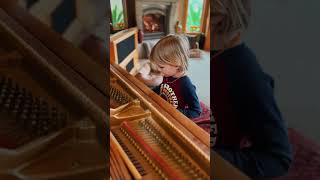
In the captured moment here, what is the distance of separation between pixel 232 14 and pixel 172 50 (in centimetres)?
74

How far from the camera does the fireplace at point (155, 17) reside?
1415 mm

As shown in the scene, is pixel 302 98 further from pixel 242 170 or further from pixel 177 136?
pixel 177 136

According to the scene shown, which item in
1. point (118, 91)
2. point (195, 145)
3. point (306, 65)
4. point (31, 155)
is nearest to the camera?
point (306, 65)

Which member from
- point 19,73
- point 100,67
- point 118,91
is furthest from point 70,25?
point 118,91

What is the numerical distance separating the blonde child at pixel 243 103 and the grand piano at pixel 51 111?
0.24 metres

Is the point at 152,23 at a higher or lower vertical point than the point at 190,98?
higher

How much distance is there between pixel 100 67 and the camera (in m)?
0.57

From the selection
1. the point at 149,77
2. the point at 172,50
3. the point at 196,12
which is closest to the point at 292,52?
the point at 196,12

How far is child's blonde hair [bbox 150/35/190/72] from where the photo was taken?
4.13 feet

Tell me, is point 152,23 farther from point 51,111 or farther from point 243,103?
point 243,103

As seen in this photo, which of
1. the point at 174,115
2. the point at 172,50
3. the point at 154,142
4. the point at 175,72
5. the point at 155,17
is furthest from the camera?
the point at 155,17

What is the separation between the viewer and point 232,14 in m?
0.54

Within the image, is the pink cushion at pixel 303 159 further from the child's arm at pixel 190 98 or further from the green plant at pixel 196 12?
the child's arm at pixel 190 98

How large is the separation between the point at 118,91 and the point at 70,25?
87 cm
